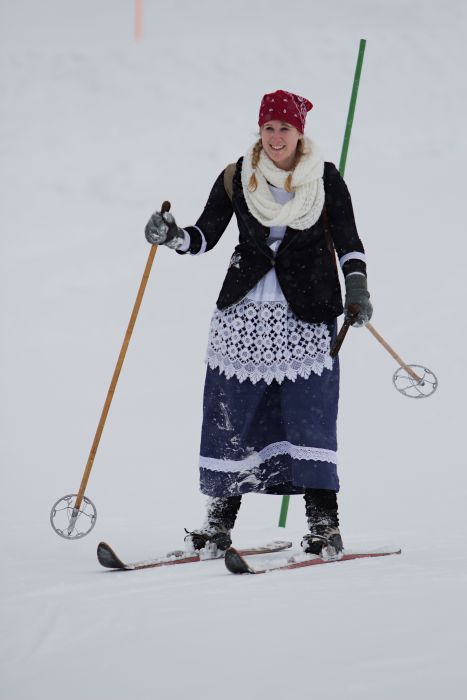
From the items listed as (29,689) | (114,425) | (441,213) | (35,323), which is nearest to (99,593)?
(29,689)

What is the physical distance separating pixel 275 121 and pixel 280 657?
1841mm

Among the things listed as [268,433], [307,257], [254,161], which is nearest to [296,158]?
[254,161]

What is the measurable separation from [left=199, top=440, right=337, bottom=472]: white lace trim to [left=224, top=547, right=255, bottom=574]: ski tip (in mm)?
483

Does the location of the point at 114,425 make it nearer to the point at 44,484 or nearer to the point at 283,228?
the point at 44,484

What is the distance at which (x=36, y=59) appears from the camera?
482 inches

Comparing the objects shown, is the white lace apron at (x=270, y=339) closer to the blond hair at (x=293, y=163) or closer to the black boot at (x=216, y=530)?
the blond hair at (x=293, y=163)

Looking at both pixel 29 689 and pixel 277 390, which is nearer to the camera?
pixel 29 689

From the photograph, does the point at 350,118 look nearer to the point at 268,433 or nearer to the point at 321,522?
the point at 268,433

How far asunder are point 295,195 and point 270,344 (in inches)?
18.7

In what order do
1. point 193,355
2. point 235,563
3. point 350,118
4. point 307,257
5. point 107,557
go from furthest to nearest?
point 193,355, point 350,118, point 307,257, point 107,557, point 235,563

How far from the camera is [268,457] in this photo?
10.6 feet

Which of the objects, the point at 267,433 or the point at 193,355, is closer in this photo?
the point at 267,433

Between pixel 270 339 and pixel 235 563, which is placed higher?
pixel 270 339

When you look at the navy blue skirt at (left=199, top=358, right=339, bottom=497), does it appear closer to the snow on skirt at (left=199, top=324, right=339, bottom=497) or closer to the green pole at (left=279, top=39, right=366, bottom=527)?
the snow on skirt at (left=199, top=324, right=339, bottom=497)
